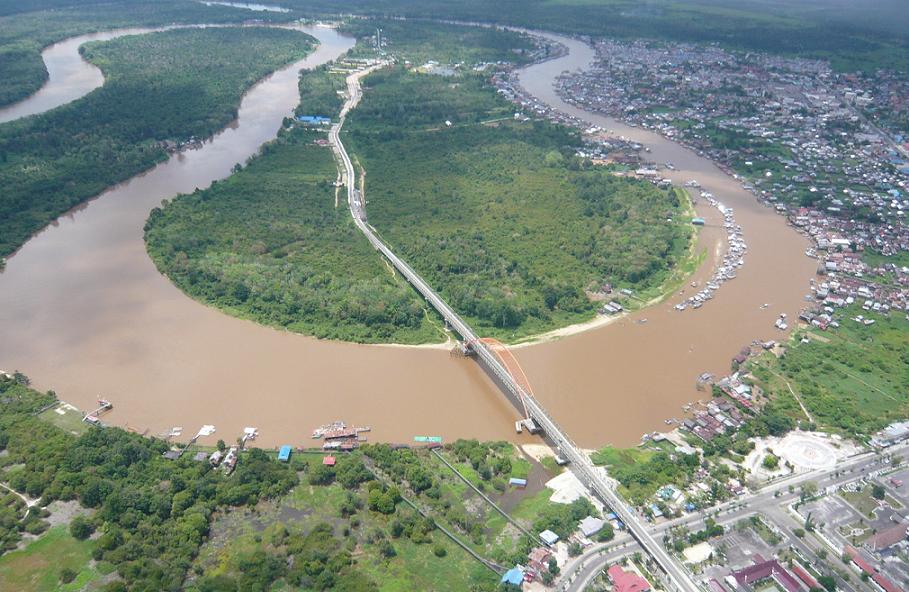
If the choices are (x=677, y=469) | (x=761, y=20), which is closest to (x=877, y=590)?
(x=677, y=469)

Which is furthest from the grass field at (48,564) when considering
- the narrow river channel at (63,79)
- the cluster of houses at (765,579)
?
the narrow river channel at (63,79)

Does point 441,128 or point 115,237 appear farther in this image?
point 441,128

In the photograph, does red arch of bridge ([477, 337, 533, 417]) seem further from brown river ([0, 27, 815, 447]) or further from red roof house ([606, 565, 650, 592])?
red roof house ([606, 565, 650, 592])

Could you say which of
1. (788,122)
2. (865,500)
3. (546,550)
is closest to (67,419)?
(546,550)

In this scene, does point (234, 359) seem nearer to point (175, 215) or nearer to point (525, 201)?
point (175, 215)

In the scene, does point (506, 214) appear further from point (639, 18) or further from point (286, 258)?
point (639, 18)

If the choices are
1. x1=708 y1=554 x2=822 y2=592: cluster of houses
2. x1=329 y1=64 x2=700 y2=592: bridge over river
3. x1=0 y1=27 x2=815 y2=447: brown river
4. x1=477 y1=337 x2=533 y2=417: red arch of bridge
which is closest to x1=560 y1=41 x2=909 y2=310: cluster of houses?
x1=0 y1=27 x2=815 y2=447: brown river

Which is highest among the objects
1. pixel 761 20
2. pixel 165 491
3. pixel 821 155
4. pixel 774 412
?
pixel 761 20
